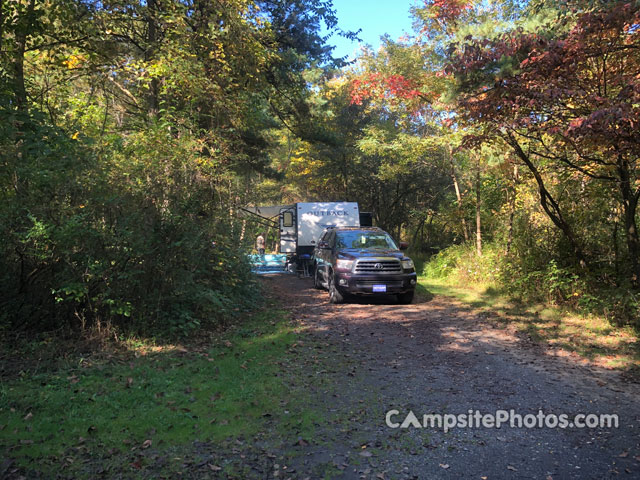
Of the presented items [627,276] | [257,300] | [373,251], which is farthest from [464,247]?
[257,300]

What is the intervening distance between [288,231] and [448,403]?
15655 millimetres

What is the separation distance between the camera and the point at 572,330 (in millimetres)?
7895

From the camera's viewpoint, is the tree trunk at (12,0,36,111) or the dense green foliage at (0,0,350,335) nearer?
the dense green foliage at (0,0,350,335)

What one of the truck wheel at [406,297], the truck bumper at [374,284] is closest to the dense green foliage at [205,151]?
the truck bumper at [374,284]

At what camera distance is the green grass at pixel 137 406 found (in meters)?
3.65

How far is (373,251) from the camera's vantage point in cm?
1163

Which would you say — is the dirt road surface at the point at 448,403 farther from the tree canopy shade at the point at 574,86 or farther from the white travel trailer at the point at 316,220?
the white travel trailer at the point at 316,220

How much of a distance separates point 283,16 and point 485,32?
728 centimetres

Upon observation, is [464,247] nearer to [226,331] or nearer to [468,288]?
[468,288]

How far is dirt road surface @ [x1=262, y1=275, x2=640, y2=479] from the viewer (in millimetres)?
3410

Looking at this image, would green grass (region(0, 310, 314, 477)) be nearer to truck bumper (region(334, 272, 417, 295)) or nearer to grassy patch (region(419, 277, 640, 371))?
grassy patch (region(419, 277, 640, 371))

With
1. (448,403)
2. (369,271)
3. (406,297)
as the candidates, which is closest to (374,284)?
(369,271)

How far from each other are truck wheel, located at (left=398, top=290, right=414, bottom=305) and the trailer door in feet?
28.5

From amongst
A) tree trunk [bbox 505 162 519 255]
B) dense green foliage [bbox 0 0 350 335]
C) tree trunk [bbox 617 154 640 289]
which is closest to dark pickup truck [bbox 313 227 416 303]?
dense green foliage [bbox 0 0 350 335]
